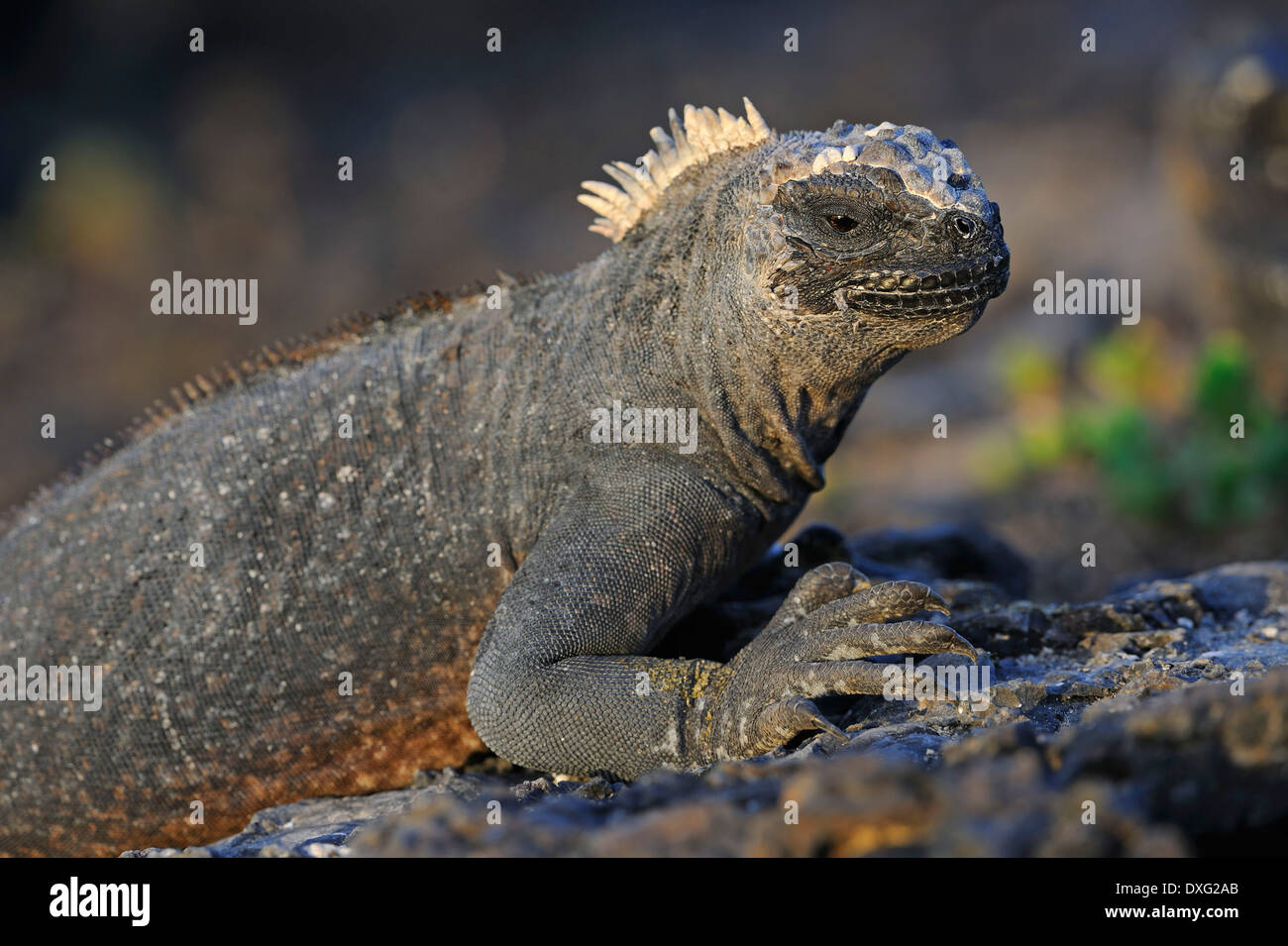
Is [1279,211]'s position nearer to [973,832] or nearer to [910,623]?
[910,623]

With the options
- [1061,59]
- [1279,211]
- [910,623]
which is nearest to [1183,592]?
[910,623]

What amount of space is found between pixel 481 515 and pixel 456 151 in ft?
57.9

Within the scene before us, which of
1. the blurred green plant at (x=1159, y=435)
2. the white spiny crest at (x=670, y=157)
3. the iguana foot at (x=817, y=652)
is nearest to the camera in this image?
the iguana foot at (x=817, y=652)

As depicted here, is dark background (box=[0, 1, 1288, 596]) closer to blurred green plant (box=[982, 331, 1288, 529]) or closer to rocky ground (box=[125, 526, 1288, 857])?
blurred green plant (box=[982, 331, 1288, 529])

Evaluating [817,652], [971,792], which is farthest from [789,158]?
[971,792]

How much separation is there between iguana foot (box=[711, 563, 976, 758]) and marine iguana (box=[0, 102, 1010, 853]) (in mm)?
28

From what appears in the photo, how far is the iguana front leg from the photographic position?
3.23 m

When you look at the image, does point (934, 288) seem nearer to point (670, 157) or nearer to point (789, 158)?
point (789, 158)

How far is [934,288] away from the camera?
338 centimetres

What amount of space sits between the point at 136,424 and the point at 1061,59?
58.0 feet

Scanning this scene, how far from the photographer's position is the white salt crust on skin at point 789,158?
135 inches

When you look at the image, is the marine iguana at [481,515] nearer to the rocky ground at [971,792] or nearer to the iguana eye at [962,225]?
the iguana eye at [962,225]

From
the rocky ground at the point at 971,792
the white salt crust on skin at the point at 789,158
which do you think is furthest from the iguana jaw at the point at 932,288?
the rocky ground at the point at 971,792

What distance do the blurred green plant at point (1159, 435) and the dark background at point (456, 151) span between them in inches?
59.3
